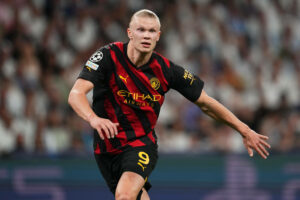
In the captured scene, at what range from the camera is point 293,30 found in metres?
12.8

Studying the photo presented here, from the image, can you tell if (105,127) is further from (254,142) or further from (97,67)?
(254,142)

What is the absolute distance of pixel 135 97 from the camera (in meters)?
5.91

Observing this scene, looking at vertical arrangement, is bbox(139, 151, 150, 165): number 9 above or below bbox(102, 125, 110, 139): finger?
below

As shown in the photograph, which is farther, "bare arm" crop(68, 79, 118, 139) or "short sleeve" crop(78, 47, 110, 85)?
"short sleeve" crop(78, 47, 110, 85)

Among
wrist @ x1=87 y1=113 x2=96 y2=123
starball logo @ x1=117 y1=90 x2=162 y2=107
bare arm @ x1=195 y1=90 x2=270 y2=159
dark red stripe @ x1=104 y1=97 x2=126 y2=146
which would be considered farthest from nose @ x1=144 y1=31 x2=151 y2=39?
wrist @ x1=87 y1=113 x2=96 y2=123

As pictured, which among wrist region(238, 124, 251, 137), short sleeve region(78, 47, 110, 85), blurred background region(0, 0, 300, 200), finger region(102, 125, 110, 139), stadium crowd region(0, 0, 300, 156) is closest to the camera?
finger region(102, 125, 110, 139)

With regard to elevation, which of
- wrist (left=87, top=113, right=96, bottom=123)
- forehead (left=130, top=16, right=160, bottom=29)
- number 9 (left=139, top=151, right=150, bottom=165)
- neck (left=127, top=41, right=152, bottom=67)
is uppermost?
forehead (left=130, top=16, right=160, bottom=29)

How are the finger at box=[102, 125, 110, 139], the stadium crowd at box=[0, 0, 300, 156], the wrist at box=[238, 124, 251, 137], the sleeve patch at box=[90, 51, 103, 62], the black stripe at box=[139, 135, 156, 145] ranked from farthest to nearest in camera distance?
the stadium crowd at box=[0, 0, 300, 156] → the wrist at box=[238, 124, 251, 137] → the black stripe at box=[139, 135, 156, 145] → the sleeve patch at box=[90, 51, 103, 62] → the finger at box=[102, 125, 110, 139]

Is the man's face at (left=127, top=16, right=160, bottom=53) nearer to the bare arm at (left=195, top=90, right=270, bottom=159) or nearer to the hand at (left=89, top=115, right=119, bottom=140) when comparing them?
the bare arm at (left=195, top=90, right=270, bottom=159)

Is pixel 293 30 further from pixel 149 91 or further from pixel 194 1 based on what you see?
pixel 149 91

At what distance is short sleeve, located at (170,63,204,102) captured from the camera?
602cm

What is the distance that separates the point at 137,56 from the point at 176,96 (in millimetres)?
5504

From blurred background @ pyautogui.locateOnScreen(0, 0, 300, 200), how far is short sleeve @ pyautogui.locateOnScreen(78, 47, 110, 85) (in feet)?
13.3

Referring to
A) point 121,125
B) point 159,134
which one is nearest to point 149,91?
point 121,125
